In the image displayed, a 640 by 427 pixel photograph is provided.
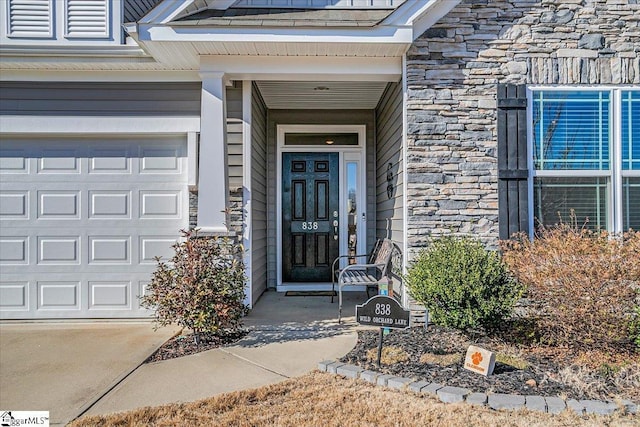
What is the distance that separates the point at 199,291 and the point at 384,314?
159cm

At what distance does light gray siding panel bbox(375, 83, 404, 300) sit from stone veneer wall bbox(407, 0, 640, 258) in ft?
1.03

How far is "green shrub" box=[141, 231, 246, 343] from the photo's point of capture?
3641mm

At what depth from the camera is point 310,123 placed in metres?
6.36

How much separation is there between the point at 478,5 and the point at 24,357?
5240mm

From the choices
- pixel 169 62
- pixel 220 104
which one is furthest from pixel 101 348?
pixel 169 62

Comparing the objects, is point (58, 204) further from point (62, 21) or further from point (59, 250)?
point (62, 21)

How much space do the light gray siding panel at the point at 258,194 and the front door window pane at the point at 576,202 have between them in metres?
3.07

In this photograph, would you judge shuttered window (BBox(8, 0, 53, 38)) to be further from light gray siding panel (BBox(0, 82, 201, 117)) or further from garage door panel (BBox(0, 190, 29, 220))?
garage door panel (BBox(0, 190, 29, 220))

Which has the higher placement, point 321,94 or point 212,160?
point 321,94

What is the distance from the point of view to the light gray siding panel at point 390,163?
4.66 m

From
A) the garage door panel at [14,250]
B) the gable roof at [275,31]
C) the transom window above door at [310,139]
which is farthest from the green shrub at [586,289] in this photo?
the garage door panel at [14,250]

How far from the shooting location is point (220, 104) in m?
4.43

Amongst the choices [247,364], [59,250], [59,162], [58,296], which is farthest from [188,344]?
[59,162]

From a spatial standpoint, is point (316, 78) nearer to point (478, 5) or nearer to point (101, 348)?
point (478, 5)
